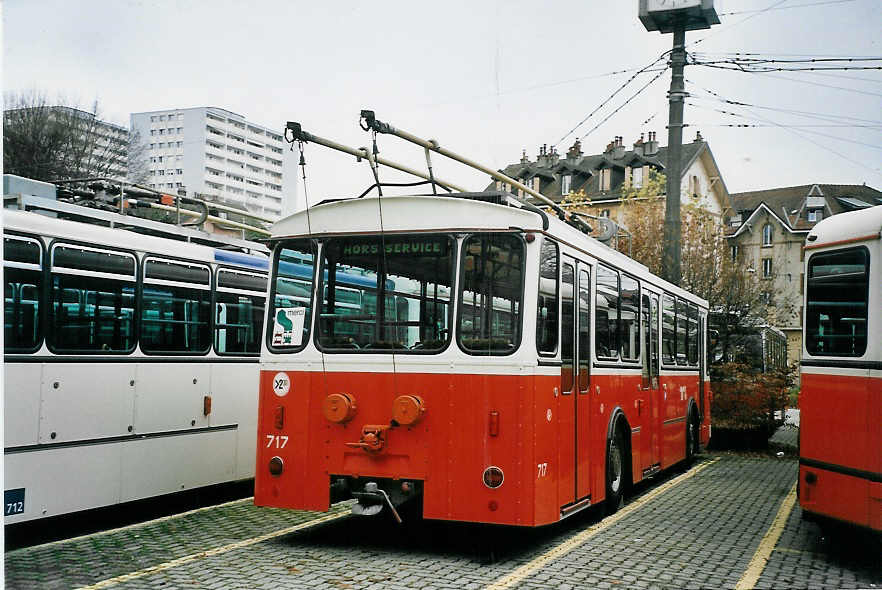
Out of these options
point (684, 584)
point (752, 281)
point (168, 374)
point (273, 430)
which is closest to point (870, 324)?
point (684, 584)

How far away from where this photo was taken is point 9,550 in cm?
859

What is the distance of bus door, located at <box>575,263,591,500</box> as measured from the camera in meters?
9.45

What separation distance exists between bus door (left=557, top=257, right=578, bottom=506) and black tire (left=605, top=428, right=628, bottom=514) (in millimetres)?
1464

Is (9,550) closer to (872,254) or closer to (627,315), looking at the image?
(627,315)

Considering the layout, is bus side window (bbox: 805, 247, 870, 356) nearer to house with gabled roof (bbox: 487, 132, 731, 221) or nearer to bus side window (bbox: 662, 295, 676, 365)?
bus side window (bbox: 662, 295, 676, 365)

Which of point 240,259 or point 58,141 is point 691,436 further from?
point 58,141

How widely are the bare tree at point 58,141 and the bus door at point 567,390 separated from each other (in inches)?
868

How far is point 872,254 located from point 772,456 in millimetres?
12489

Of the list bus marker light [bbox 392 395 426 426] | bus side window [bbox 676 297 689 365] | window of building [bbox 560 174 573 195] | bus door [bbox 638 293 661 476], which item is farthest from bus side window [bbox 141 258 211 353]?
window of building [bbox 560 174 573 195]

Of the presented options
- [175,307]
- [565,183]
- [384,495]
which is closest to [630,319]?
[384,495]

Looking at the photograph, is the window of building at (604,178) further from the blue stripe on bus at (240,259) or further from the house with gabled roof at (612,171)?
the blue stripe on bus at (240,259)

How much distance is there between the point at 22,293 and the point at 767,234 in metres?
59.1

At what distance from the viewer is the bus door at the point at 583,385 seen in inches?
372

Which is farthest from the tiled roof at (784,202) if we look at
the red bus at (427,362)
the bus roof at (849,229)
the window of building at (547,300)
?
the red bus at (427,362)
